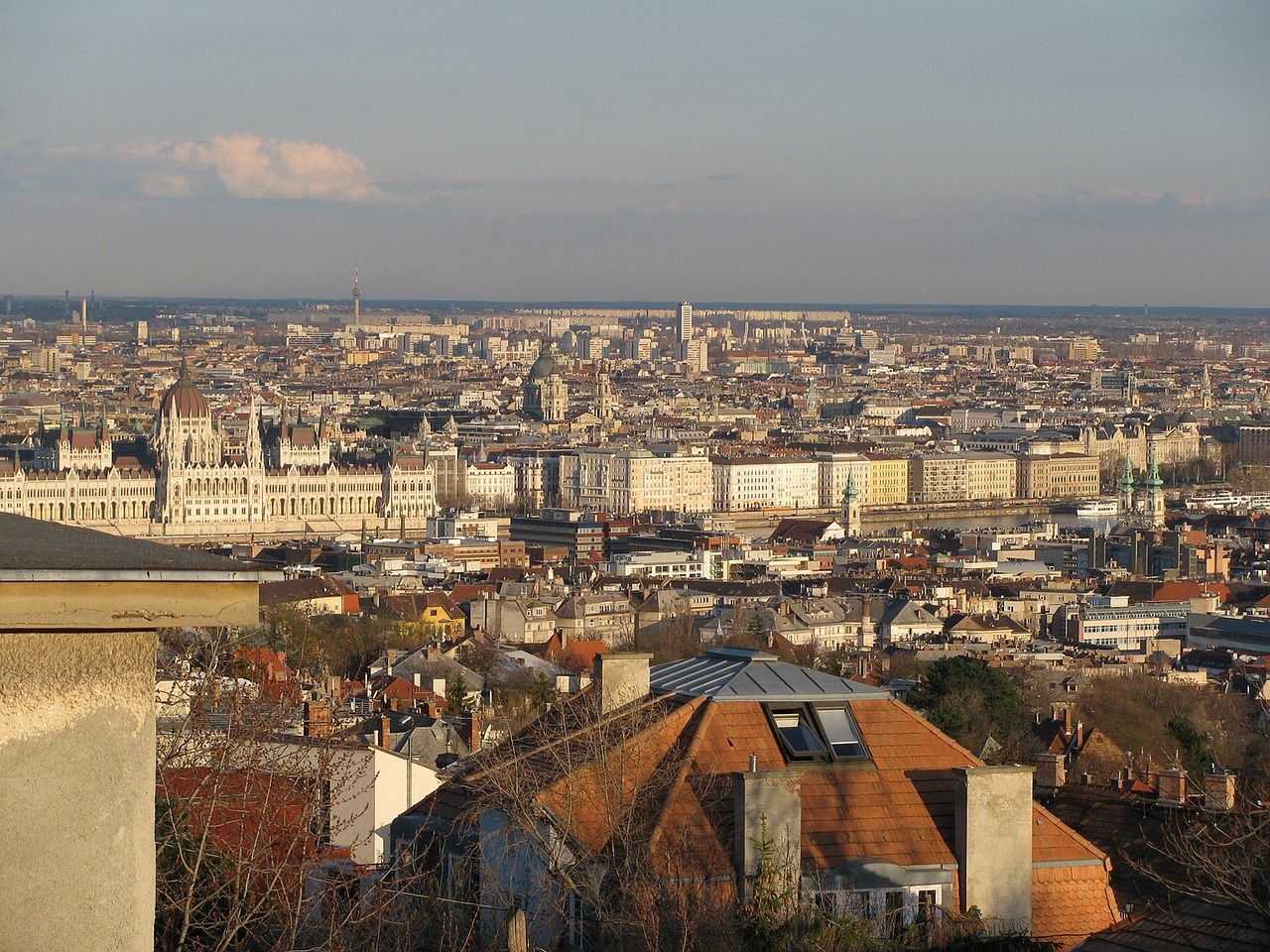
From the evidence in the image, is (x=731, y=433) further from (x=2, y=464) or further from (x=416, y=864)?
(x=416, y=864)

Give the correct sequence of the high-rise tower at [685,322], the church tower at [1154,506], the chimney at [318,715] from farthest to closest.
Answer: the high-rise tower at [685,322]
the church tower at [1154,506]
the chimney at [318,715]

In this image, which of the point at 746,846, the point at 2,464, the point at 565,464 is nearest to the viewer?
the point at 746,846

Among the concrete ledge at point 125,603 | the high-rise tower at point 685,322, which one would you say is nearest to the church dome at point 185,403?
the concrete ledge at point 125,603

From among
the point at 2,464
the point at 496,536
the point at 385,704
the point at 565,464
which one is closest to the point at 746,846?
the point at 385,704

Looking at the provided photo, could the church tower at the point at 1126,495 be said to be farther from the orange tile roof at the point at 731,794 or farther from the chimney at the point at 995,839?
the chimney at the point at 995,839

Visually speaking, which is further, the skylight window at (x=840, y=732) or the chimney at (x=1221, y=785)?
the chimney at (x=1221, y=785)

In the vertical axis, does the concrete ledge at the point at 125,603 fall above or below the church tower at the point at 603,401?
above

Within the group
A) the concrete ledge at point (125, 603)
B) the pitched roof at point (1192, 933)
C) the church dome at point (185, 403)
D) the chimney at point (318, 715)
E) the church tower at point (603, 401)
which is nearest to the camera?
the concrete ledge at point (125, 603)

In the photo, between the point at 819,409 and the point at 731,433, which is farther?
the point at 819,409
